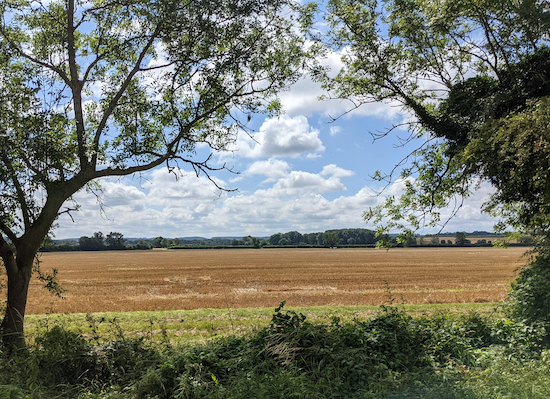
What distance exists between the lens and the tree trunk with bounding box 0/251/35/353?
8.16 m

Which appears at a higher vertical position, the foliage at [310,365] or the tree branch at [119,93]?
the tree branch at [119,93]

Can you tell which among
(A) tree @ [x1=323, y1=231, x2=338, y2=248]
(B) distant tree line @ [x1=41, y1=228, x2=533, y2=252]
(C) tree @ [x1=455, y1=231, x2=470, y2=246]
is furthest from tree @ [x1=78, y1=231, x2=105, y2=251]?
(C) tree @ [x1=455, y1=231, x2=470, y2=246]

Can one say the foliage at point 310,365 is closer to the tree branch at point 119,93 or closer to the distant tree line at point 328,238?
the tree branch at point 119,93

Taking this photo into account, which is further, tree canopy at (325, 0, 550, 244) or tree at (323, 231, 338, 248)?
tree at (323, 231, 338, 248)

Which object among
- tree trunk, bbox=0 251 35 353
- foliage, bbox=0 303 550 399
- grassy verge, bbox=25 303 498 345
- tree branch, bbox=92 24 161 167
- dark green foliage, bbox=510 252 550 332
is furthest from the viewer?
grassy verge, bbox=25 303 498 345

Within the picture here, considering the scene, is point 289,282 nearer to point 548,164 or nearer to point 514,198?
point 514,198

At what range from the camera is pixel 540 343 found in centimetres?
722

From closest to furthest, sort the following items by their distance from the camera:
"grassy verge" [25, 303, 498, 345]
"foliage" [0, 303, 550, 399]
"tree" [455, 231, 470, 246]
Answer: "foliage" [0, 303, 550, 399] → "grassy verge" [25, 303, 498, 345] → "tree" [455, 231, 470, 246]

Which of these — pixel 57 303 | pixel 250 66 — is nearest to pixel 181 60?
pixel 250 66

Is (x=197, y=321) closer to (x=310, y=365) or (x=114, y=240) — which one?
(x=310, y=365)

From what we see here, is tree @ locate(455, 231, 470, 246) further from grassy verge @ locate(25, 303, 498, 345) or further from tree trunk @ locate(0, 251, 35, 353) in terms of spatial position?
tree trunk @ locate(0, 251, 35, 353)

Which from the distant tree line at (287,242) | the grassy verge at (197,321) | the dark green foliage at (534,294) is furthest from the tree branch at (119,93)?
the distant tree line at (287,242)

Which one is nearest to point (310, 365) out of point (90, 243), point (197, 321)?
point (197, 321)

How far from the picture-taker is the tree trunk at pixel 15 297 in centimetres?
816
